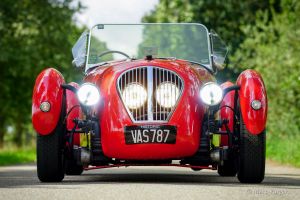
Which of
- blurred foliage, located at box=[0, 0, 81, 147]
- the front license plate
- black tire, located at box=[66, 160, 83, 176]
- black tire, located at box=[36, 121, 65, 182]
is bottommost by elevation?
black tire, located at box=[66, 160, 83, 176]

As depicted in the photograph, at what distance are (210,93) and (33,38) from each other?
24.7 metres

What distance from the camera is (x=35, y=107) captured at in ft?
34.0

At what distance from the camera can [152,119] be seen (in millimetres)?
9898

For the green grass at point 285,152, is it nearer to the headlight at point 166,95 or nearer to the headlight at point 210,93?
the headlight at point 210,93

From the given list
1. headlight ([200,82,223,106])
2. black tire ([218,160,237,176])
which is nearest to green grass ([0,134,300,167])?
black tire ([218,160,237,176])

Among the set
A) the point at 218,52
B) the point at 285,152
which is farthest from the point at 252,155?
the point at 285,152

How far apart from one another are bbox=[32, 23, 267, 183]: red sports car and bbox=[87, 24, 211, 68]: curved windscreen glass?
4.89 ft

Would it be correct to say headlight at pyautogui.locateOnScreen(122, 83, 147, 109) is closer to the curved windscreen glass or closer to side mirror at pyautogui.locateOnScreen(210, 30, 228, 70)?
the curved windscreen glass

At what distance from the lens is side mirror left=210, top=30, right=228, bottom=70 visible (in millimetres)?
12047

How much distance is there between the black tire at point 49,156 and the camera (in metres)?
10.1

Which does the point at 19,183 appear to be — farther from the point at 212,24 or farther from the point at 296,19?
the point at 212,24

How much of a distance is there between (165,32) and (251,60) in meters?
14.3

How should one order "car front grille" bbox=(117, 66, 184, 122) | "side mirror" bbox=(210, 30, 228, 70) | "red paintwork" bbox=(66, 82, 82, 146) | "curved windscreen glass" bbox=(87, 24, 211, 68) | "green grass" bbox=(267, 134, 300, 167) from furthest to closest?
"green grass" bbox=(267, 134, 300, 167) < "curved windscreen glass" bbox=(87, 24, 211, 68) < "side mirror" bbox=(210, 30, 228, 70) < "red paintwork" bbox=(66, 82, 82, 146) < "car front grille" bbox=(117, 66, 184, 122)

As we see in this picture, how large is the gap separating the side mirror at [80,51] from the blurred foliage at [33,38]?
2022cm
